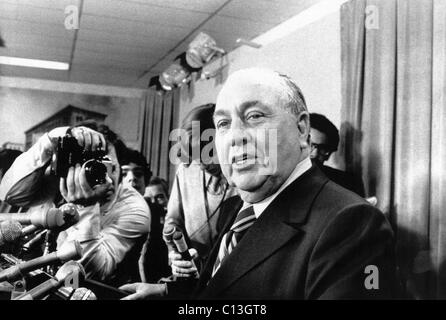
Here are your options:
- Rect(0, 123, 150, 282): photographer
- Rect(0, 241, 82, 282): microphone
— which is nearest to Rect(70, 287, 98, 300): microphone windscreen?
Rect(0, 241, 82, 282): microphone

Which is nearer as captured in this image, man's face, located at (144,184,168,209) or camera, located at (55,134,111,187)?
camera, located at (55,134,111,187)

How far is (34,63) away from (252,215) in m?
2.98

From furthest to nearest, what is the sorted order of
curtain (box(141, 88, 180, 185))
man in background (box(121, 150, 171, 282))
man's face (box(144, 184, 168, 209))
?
1. curtain (box(141, 88, 180, 185))
2. man's face (box(144, 184, 168, 209))
3. man in background (box(121, 150, 171, 282))

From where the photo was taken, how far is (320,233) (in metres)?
0.72

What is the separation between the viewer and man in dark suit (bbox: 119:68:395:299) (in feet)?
2.16

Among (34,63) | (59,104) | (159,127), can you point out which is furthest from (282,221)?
(59,104)

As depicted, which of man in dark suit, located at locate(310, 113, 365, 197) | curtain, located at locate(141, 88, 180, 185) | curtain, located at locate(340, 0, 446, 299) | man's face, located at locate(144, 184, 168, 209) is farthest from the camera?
curtain, located at locate(141, 88, 180, 185)

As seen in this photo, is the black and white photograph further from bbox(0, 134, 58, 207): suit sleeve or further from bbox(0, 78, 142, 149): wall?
bbox(0, 78, 142, 149): wall

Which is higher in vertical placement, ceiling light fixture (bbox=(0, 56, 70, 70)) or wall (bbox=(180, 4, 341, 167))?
ceiling light fixture (bbox=(0, 56, 70, 70))

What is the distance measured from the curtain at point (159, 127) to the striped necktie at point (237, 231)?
2.24 meters

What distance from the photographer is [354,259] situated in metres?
0.65

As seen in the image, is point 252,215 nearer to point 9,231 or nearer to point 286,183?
point 286,183

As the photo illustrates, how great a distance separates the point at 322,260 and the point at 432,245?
110 centimetres

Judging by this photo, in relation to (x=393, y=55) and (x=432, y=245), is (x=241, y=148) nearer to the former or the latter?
(x=432, y=245)
